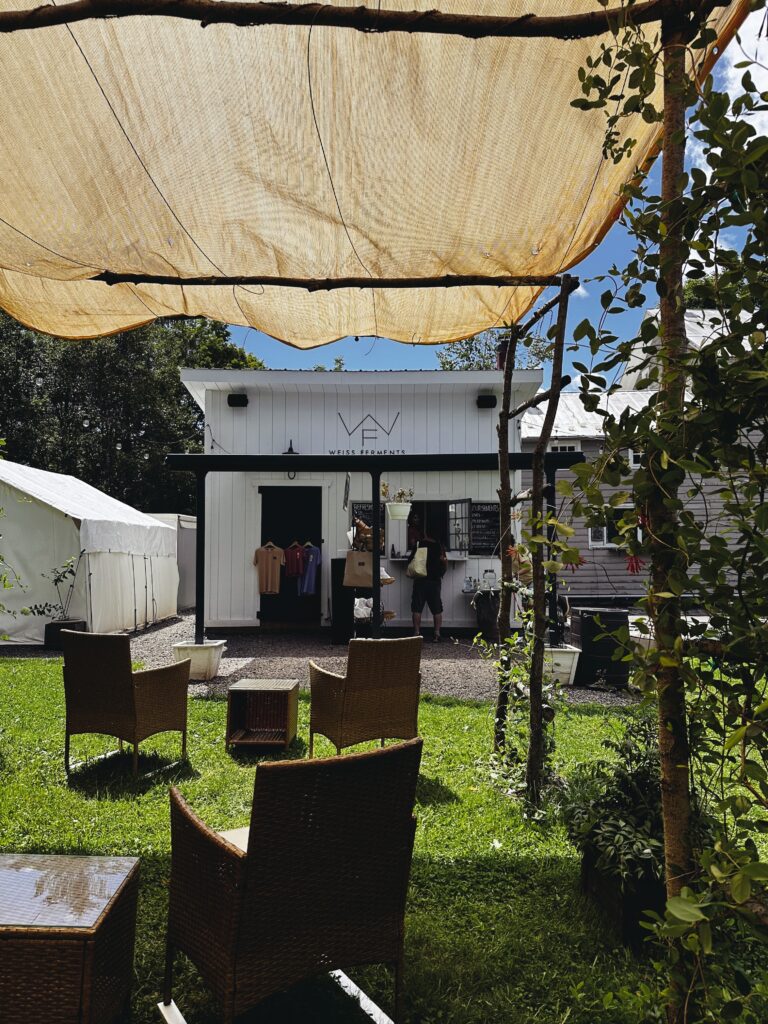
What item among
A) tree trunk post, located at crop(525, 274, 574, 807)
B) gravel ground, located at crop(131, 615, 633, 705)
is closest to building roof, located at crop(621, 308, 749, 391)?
tree trunk post, located at crop(525, 274, 574, 807)

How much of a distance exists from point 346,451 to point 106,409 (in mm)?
17731

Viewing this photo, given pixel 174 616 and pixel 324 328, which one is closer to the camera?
pixel 324 328

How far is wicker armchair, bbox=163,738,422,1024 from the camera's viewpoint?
75.2 inches

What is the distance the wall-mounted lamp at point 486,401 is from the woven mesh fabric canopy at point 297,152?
9.25 m

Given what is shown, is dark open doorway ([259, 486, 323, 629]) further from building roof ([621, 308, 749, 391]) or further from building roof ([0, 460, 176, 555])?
building roof ([621, 308, 749, 391])

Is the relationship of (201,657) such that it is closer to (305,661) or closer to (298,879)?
(305,661)

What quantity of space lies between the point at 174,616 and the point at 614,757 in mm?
12502

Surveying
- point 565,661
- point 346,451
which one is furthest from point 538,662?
point 346,451

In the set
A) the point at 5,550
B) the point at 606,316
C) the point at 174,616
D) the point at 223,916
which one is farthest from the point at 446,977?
the point at 174,616

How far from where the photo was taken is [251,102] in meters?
2.18

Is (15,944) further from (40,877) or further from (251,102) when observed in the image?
(251,102)

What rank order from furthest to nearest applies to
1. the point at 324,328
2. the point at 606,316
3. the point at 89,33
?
the point at 324,328 < the point at 89,33 < the point at 606,316

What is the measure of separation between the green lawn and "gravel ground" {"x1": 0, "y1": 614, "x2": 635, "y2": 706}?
5.25 feet

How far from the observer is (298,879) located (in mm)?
1990
